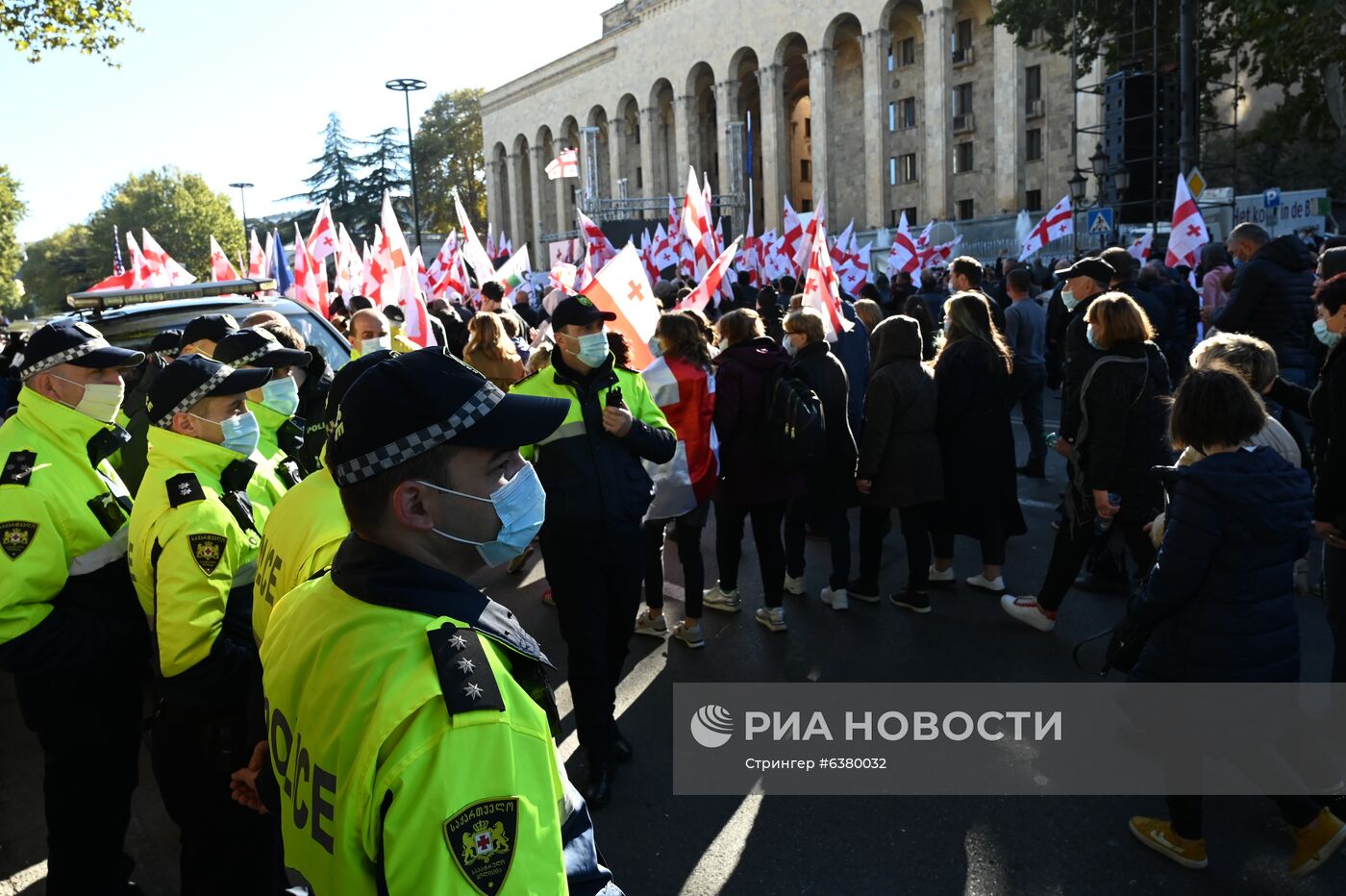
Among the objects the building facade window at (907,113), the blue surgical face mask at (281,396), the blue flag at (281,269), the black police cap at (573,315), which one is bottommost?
the blue surgical face mask at (281,396)

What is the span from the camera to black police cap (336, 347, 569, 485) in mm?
1524

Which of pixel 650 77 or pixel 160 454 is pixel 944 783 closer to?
pixel 160 454

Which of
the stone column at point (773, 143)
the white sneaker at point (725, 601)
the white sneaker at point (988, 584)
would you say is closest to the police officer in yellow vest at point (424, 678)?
the white sneaker at point (725, 601)

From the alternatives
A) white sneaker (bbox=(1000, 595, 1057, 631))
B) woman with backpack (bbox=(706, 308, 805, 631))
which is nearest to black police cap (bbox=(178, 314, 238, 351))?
woman with backpack (bbox=(706, 308, 805, 631))

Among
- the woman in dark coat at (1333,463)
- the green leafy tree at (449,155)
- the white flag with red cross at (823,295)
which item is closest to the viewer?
the woman in dark coat at (1333,463)

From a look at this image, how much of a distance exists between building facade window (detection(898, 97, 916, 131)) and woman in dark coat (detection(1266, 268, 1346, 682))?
4564 centimetres

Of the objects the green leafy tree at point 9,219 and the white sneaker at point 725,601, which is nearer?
the white sneaker at point 725,601

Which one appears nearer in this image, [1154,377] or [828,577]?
[1154,377]

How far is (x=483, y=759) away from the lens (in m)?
1.29

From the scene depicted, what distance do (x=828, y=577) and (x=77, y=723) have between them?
475cm

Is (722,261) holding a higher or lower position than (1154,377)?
higher

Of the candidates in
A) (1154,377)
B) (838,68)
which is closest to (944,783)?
(1154,377)

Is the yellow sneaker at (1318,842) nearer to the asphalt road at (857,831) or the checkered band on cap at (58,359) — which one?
the asphalt road at (857,831)

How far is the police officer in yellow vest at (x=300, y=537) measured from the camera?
2.31m
